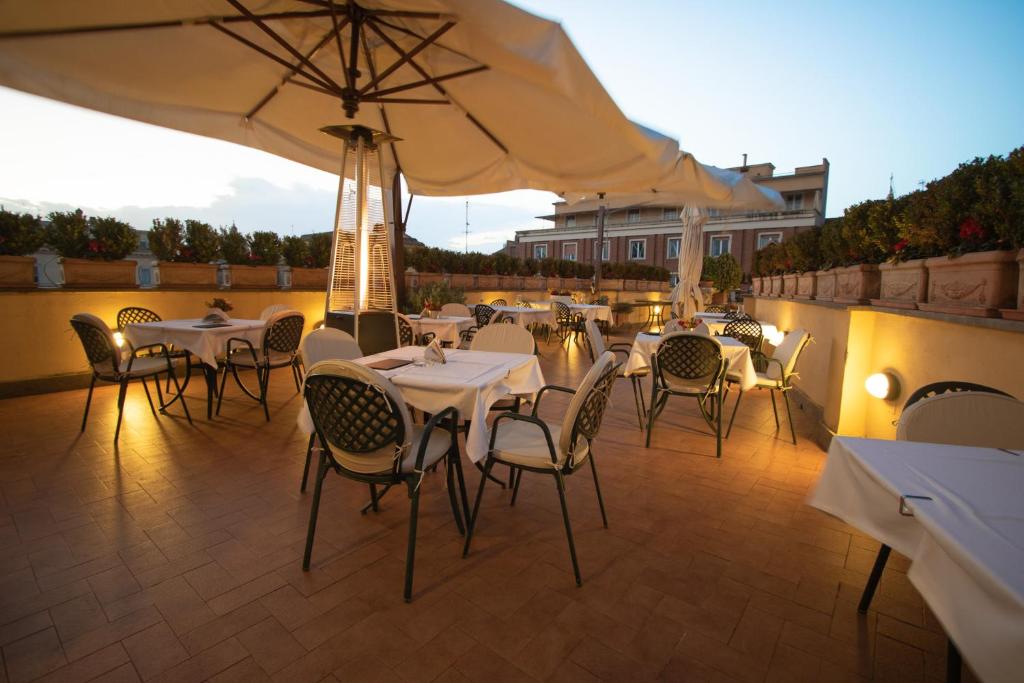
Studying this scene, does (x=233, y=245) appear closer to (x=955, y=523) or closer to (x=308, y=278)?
(x=308, y=278)

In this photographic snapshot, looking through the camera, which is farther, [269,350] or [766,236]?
[766,236]

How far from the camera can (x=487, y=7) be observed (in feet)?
6.52

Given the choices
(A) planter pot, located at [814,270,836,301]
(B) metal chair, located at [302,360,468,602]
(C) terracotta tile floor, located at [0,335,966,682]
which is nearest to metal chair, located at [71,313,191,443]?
(C) terracotta tile floor, located at [0,335,966,682]

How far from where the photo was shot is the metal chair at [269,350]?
396 cm

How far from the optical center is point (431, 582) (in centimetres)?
188

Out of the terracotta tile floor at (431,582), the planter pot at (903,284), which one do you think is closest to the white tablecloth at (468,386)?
the terracotta tile floor at (431,582)

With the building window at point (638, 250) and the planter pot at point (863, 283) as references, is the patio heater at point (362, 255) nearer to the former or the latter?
the planter pot at point (863, 283)

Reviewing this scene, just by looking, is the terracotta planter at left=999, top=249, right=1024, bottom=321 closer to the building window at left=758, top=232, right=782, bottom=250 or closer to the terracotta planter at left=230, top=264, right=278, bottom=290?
the terracotta planter at left=230, top=264, right=278, bottom=290

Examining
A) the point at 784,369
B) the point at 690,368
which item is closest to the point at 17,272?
the point at 690,368

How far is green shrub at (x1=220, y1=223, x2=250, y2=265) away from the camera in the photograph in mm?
5781

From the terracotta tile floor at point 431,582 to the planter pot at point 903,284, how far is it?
127 centimetres

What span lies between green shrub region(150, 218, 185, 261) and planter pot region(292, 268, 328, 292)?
1380mm

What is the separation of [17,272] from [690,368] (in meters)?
6.33

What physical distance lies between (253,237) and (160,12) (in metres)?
3.75
